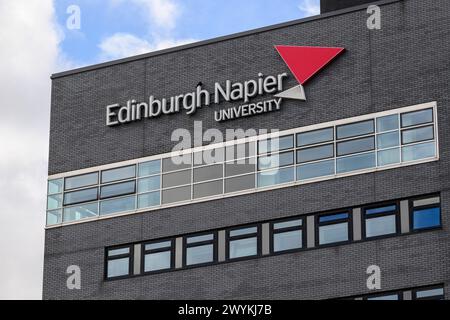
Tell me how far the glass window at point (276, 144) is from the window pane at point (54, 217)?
8485 mm

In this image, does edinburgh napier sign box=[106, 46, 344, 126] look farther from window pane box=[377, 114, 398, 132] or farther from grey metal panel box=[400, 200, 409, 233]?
grey metal panel box=[400, 200, 409, 233]

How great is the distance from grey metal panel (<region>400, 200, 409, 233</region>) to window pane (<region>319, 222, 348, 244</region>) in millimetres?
2000

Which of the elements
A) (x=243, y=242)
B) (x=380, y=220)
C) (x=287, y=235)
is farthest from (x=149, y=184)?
(x=380, y=220)

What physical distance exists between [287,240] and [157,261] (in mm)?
5133

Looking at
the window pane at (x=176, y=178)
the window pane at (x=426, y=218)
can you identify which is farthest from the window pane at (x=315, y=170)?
the window pane at (x=176, y=178)

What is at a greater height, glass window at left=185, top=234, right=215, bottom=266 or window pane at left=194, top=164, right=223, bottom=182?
window pane at left=194, top=164, right=223, bottom=182

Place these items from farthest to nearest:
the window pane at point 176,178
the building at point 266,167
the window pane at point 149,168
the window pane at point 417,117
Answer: the window pane at point 149,168 < the window pane at point 176,178 < the window pane at point 417,117 < the building at point 266,167

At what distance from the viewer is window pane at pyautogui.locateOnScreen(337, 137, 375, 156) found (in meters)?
44.2

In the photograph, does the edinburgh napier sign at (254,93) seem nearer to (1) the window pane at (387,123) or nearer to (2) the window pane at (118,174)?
(2) the window pane at (118,174)

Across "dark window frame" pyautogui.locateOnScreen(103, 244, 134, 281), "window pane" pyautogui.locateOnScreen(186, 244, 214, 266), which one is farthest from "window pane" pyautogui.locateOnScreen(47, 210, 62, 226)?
"window pane" pyautogui.locateOnScreen(186, 244, 214, 266)

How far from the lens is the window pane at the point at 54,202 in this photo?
49469mm

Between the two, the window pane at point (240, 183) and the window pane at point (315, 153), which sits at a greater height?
the window pane at point (315, 153)
